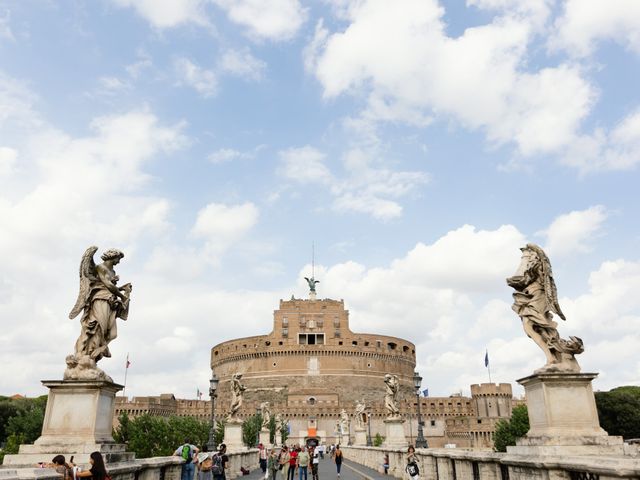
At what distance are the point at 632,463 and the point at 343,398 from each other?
95.1m

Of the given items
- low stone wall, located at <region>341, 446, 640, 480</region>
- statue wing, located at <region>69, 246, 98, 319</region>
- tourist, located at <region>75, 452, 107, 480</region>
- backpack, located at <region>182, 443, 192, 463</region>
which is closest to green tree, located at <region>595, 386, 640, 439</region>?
low stone wall, located at <region>341, 446, 640, 480</region>

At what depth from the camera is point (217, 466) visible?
44.4 ft

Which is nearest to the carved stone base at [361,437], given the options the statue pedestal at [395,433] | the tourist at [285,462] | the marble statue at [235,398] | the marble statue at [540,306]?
the statue pedestal at [395,433]

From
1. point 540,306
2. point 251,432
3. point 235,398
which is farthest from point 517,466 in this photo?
point 251,432

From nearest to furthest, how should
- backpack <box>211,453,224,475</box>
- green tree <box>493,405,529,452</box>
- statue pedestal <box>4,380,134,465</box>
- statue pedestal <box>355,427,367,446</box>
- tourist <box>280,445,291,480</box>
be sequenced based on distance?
statue pedestal <box>4,380,134,465</box>, backpack <box>211,453,224,475</box>, tourist <box>280,445,291,480</box>, statue pedestal <box>355,427,367,446</box>, green tree <box>493,405,529,452</box>

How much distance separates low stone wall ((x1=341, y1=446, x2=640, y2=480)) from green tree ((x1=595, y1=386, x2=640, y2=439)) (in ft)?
202

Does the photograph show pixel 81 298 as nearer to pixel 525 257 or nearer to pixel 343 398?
pixel 525 257

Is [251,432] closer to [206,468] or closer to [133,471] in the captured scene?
[206,468]

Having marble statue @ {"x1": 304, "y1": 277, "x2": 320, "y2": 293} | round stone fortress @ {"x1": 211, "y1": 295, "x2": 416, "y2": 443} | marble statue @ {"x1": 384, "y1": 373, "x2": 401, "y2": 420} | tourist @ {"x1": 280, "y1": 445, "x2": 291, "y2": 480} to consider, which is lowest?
tourist @ {"x1": 280, "y1": 445, "x2": 291, "y2": 480}

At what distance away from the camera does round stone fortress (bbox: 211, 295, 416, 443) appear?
93.2 metres

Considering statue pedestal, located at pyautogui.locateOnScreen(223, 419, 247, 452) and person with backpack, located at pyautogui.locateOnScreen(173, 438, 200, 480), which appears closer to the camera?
person with backpack, located at pyautogui.locateOnScreen(173, 438, 200, 480)

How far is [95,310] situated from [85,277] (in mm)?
556

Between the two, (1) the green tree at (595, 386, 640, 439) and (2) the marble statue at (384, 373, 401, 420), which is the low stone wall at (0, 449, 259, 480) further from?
(1) the green tree at (595, 386, 640, 439)

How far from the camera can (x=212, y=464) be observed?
44.1 ft
